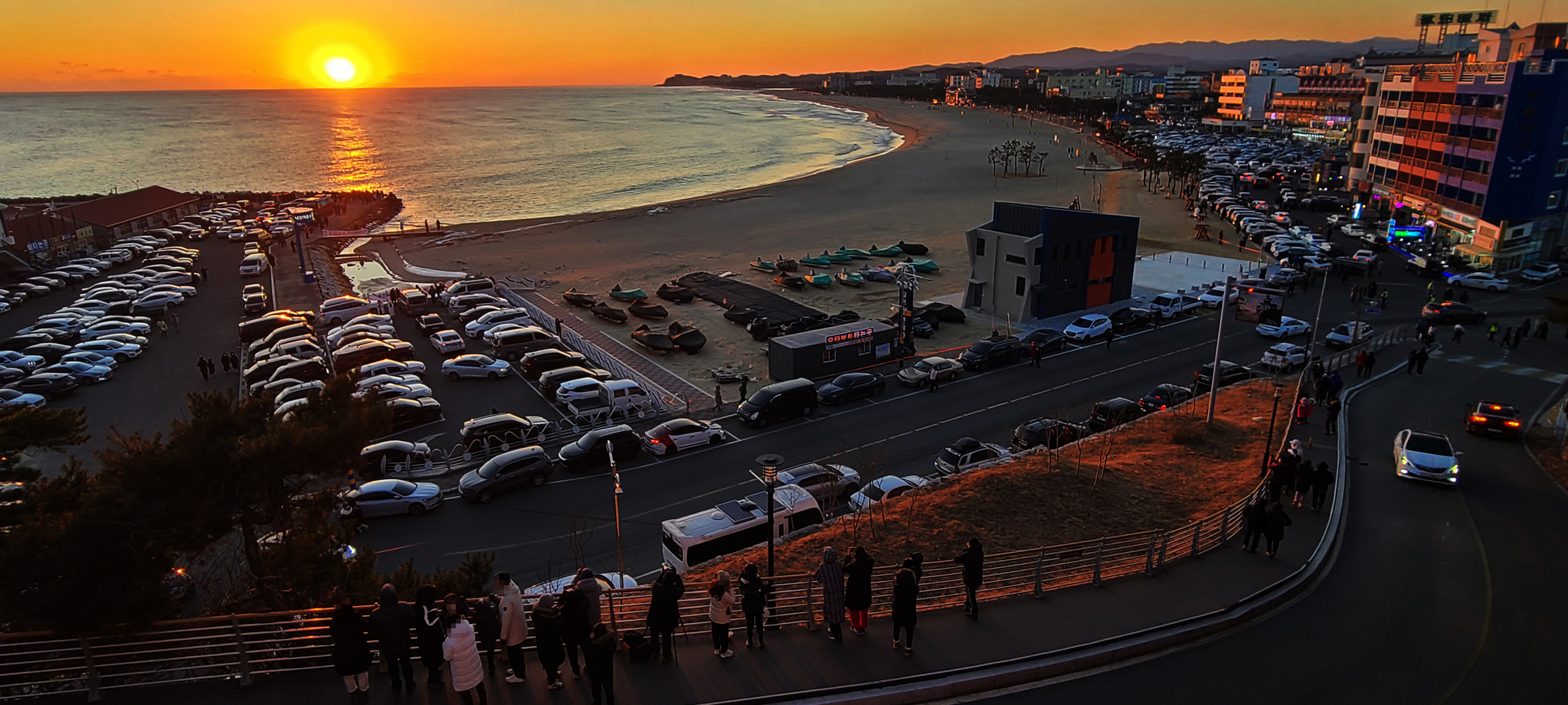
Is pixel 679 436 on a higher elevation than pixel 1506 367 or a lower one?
lower

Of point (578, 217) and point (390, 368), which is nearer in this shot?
point (390, 368)

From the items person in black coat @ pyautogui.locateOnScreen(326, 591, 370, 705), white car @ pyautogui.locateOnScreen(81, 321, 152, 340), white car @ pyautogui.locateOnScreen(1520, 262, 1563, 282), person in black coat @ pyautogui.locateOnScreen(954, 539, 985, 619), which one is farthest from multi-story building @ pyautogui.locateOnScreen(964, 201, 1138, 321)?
white car @ pyautogui.locateOnScreen(81, 321, 152, 340)

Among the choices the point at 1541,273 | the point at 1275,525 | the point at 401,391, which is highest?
the point at 1275,525

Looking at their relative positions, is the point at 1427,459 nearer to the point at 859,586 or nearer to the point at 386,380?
the point at 859,586

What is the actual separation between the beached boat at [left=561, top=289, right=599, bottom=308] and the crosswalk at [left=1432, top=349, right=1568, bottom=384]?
3562 centimetres

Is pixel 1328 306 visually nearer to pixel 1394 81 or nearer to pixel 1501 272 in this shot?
pixel 1501 272

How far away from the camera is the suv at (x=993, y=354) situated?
29.4 metres

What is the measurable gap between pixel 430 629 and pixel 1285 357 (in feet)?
99.2

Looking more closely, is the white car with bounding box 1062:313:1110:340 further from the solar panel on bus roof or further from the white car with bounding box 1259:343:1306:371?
the solar panel on bus roof

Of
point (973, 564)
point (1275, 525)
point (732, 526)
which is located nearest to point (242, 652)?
point (973, 564)

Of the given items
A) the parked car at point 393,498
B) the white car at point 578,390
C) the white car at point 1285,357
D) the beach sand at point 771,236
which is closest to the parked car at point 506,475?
the parked car at point 393,498

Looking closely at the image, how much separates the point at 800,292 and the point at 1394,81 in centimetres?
4798

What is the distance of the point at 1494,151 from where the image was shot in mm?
44438

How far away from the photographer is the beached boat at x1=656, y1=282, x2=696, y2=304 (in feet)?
135
